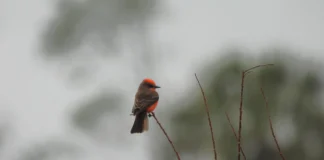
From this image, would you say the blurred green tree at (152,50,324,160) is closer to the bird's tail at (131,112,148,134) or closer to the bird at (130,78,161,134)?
the bird at (130,78,161,134)

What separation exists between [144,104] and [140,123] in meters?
0.35

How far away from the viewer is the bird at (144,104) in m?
4.67

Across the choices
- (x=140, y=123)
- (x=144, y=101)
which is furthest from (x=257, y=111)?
(x=140, y=123)

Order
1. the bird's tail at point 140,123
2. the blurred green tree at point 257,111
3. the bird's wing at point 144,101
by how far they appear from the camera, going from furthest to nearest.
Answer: the blurred green tree at point 257,111 → the bird's wing at point 144,101 → the bird's tail at point 140,123

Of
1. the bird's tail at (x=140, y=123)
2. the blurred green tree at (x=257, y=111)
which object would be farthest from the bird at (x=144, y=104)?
the blurred green tree at (x=257, y=111)

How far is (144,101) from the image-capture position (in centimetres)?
509

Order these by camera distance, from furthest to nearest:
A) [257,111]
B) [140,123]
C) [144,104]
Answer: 1. [257,111]
2. [144,104]
3. [140,123]

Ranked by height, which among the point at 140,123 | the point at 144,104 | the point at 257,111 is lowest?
the point at 140,123

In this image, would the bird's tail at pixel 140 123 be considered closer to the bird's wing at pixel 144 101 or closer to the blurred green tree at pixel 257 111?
the bird's wing at pixel 144 101

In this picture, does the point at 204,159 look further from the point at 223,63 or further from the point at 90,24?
the point at 90,24

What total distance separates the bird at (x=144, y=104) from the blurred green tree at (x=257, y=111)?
35.3ft

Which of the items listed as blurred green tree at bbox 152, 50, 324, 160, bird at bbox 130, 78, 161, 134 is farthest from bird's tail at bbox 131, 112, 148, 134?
blurred green tree at bbox 152, 50, 324, 160

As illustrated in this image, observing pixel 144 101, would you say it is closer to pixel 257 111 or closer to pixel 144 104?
pixel 144 104

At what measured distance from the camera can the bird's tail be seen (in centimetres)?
456
